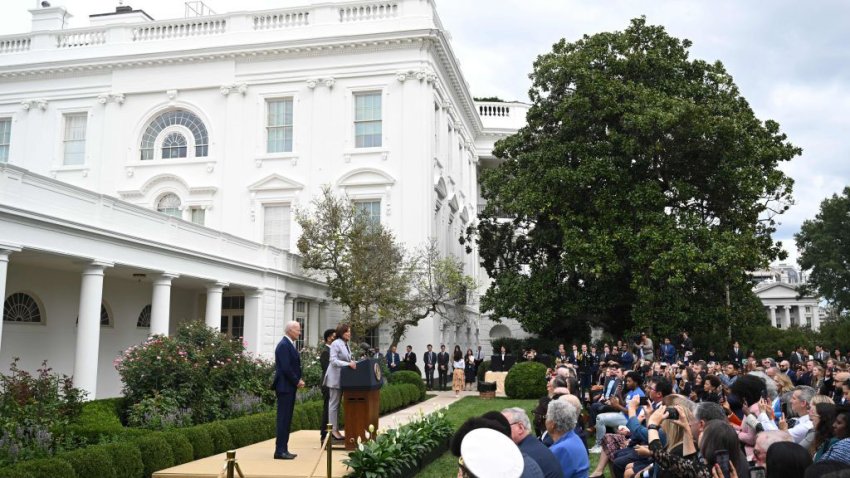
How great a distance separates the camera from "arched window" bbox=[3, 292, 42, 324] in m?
20.3

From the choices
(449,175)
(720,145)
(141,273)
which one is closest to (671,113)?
(720,145)

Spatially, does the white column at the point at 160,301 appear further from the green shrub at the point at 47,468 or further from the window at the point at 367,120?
the window at the point at 367,120

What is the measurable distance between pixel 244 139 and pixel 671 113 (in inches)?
755

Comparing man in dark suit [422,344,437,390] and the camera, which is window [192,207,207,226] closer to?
man in dark suit [422,344,437,390]

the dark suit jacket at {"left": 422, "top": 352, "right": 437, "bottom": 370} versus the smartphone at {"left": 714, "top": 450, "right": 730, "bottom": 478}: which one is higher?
the dark suit jacket at {"left": 422, "top": 352, "right": 437, "bottom": 370}

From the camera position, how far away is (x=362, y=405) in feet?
34.8

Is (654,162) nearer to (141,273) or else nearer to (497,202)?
(497,202)

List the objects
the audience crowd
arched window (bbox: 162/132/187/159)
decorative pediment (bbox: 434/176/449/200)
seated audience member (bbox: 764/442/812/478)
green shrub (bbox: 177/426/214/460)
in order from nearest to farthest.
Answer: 1. the audience crowd
2. seated audience member (bbox: 764/442/812/478)
3. green shrub (bbox: 177/426/214/460)
4. decorative pediment (bbox: 434/176/449/200)
5. arched window (bbox: 162/132/187/159)

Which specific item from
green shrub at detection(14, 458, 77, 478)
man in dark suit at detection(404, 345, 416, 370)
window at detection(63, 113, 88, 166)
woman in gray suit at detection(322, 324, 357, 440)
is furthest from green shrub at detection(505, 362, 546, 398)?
window at detection(63, 113, 88, 166)

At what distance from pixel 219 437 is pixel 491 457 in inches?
428

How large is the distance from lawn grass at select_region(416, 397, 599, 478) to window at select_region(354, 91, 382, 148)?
13.3 m

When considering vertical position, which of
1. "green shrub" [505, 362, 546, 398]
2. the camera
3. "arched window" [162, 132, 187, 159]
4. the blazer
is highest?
"arched window" [162, 132, 187, 159]

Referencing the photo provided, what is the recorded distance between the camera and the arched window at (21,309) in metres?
20.3

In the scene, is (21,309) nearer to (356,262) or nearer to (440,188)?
(356,262)
